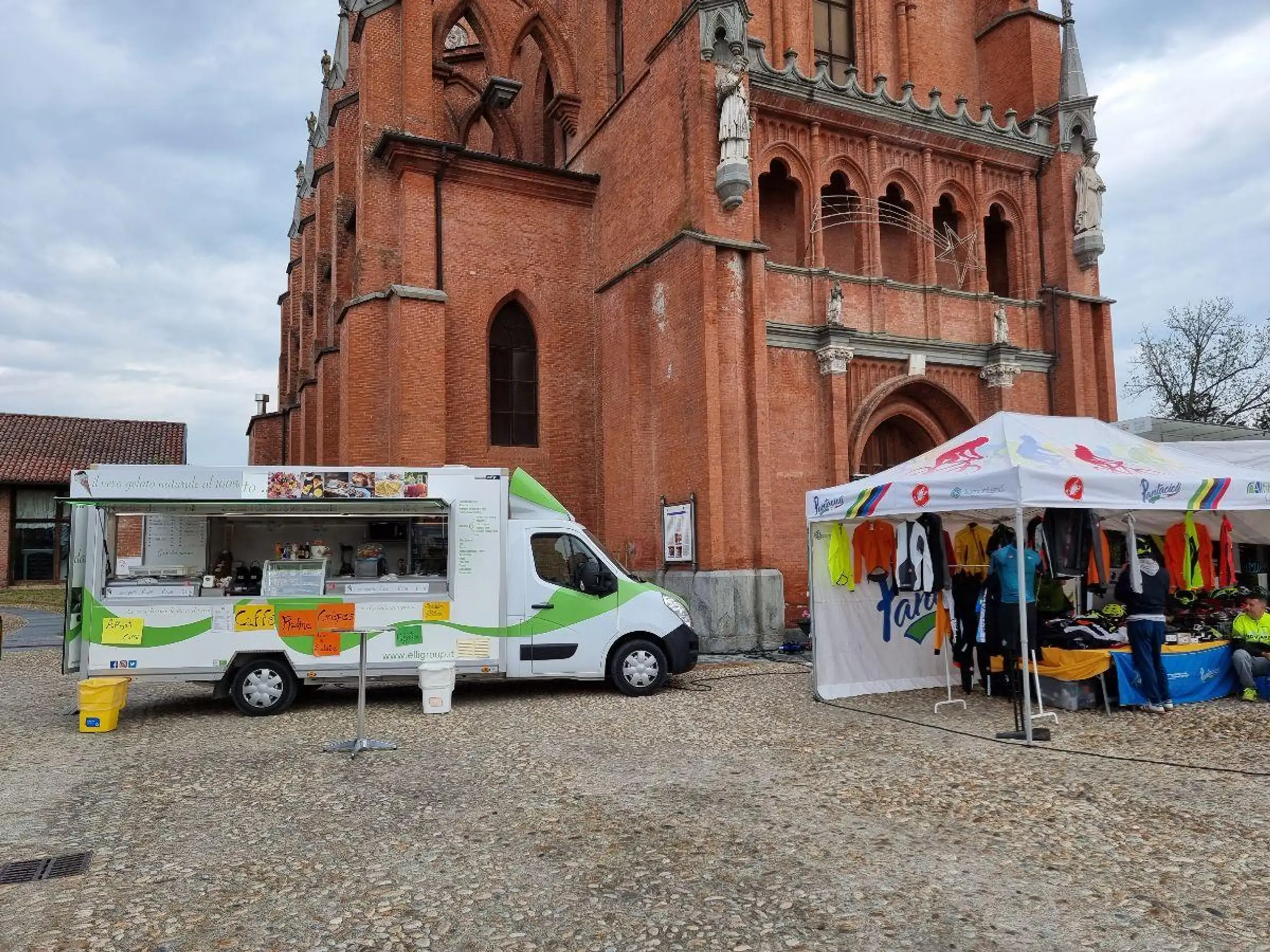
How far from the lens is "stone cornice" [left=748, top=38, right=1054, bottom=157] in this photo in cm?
1695

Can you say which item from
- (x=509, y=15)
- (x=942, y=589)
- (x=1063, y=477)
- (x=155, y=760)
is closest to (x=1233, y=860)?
(x=1063, y=477)

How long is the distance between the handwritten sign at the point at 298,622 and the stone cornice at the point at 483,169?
10905 mm

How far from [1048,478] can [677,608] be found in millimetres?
4669

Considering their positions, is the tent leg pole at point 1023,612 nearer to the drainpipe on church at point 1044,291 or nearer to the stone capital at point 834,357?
the stone capital at point 834,357

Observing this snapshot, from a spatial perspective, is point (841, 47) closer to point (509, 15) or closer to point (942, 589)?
point (509, 15)

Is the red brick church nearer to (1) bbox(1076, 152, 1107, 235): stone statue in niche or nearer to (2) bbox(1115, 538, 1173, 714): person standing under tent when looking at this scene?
(1) bbox(1076, 152, 1107, 235): stone statue in niche

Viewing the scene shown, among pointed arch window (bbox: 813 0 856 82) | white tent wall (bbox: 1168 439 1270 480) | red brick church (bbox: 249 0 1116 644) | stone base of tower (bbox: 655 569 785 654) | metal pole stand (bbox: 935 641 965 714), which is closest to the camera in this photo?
metal pole stand (bbox: 935 641 965 714)

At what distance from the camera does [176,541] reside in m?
10.6

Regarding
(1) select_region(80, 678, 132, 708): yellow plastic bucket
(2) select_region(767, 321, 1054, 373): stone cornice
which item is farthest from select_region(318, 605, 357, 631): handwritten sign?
(2) select_region(767, 321, 1054, 373): stone cornice

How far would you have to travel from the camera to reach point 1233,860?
5090 millimetres

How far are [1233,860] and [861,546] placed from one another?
19.5 feet

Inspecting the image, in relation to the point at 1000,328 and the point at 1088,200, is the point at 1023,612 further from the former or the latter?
the point at 1088,200

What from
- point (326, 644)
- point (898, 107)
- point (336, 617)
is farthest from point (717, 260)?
point (326, 644)

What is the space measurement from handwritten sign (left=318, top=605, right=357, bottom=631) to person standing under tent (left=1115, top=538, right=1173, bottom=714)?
331 inches
